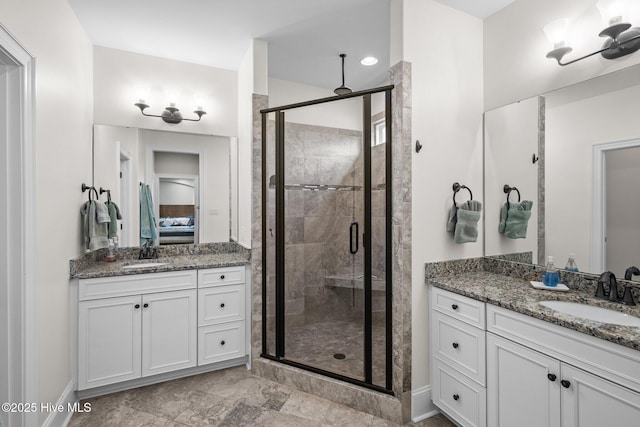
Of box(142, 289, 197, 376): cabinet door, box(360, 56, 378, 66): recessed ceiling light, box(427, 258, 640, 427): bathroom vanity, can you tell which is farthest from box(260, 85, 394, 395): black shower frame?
box(360, 56, 378, 66): recessed ceiling light

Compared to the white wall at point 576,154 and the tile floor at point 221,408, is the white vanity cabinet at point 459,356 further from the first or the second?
the white wall at point 576,154

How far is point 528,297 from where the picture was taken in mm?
1673

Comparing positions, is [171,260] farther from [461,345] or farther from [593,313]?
[593,313]

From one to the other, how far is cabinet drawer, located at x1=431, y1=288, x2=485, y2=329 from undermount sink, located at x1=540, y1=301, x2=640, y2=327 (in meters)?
0.30

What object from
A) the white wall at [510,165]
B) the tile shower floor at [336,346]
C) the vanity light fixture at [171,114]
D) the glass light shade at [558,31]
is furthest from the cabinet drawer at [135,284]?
the glass light shade at [558,31]

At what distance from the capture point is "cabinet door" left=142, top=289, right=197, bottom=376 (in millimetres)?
2398

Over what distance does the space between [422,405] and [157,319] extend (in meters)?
1.99

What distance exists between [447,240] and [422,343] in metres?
0.70

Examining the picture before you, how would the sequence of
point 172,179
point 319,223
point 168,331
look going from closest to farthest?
point 168,331 < point 172,179 < point 319,223

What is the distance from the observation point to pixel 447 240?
7.13 feet

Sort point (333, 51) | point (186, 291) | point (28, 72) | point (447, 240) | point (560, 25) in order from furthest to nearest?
point (333, 51)
point (186, 291)
point (447, 240)
point (560, 25)
point (28, 72)

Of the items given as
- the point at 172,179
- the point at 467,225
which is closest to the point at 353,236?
the point at 467,225

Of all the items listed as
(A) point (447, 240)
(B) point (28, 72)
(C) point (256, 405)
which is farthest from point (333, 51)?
(C) point (256, 405)

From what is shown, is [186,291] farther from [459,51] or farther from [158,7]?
[459,51]
